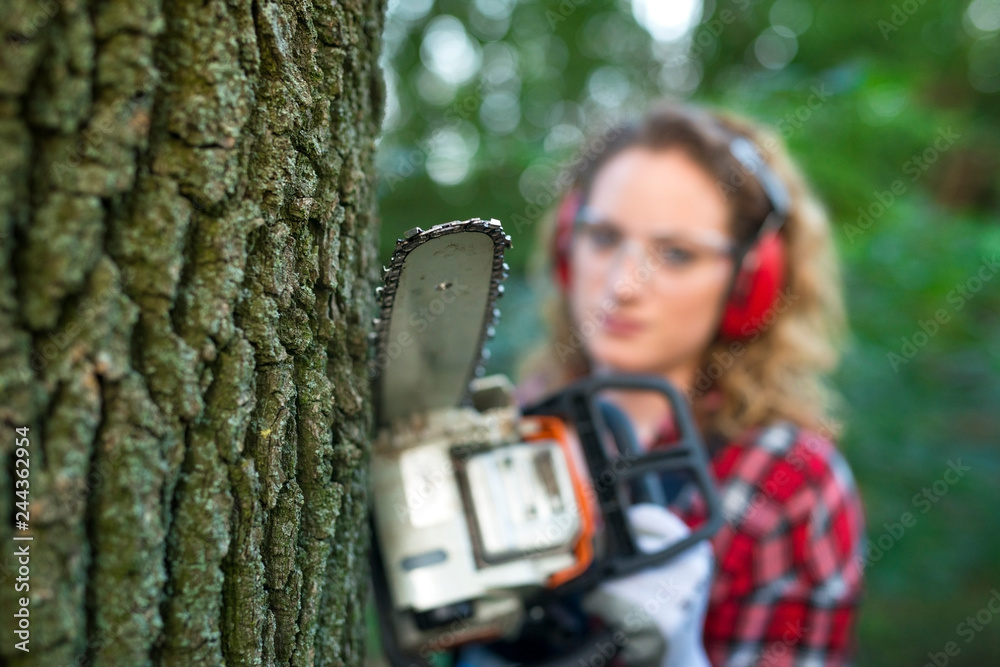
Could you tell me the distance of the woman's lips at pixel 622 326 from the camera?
179 cm

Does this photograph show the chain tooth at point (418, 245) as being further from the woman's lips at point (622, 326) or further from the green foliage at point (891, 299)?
the green foliage at point (891, 299)

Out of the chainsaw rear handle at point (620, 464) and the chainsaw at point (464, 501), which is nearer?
the chainsaw at point (464, 501)

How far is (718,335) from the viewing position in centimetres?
203

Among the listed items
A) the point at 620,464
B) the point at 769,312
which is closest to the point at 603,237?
the point at 769,312

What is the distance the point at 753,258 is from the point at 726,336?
0.27m

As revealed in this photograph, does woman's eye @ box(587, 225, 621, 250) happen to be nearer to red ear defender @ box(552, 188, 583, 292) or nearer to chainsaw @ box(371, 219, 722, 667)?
red ear defender @ box(552, 188, 583, 292)

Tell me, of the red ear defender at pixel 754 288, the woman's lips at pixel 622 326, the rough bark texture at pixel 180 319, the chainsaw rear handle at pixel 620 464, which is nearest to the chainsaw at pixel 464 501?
the chainsaw rear handle at pixel 620 464

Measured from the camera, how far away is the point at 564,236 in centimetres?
203

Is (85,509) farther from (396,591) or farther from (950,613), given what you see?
(950,613)

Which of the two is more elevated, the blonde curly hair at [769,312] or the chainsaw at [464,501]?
the blonde curly hair at [769,312]

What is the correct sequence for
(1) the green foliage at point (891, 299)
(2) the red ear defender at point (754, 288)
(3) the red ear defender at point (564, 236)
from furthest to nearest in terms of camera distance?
(1) the green foliage at point (891, 299) → (3) the red ear defender at point (564, 236) → (2) the red ear defender at point (754, 288)

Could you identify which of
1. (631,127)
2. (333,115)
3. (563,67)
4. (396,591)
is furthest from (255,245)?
(563,67)

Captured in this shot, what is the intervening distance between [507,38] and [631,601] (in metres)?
5.05

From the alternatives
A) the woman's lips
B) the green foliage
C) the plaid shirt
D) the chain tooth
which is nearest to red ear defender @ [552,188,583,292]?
the woman's lips
